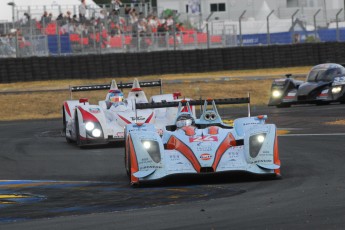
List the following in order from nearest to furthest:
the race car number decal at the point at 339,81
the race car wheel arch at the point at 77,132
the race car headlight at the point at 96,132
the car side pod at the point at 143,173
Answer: the car side pod at the point at 143,173 → the race car headlight at the point at 96,132 → the race car wheel arch at the point at 77,132 → the race car number decal at the point at 339,81

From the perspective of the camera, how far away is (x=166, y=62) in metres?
34.8

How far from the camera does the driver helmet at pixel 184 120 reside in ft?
42.8

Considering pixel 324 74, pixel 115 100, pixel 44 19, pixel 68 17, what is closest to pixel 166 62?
pixel 68 17

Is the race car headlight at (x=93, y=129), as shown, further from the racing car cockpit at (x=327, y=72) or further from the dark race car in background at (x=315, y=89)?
the racing car cockpit at (x=327, y=72)

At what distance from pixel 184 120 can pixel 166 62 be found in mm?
21757

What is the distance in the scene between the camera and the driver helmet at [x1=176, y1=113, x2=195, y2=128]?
42.8 ft

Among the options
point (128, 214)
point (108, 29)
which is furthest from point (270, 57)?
point (128, 214)

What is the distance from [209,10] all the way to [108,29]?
1999 centimetres

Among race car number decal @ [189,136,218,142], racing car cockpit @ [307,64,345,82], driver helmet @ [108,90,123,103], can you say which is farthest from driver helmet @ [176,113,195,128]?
racing car cockpit @ [307,64,345,82]

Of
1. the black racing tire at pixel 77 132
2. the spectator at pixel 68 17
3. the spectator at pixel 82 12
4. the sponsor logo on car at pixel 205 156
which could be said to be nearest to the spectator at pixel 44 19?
the spectator at pixel 68 17

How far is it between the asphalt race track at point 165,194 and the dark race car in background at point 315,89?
858 centimetres

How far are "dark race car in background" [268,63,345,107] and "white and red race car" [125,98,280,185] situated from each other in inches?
576

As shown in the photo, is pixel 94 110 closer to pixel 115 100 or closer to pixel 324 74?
pixel 115 100

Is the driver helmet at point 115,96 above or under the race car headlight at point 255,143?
above
